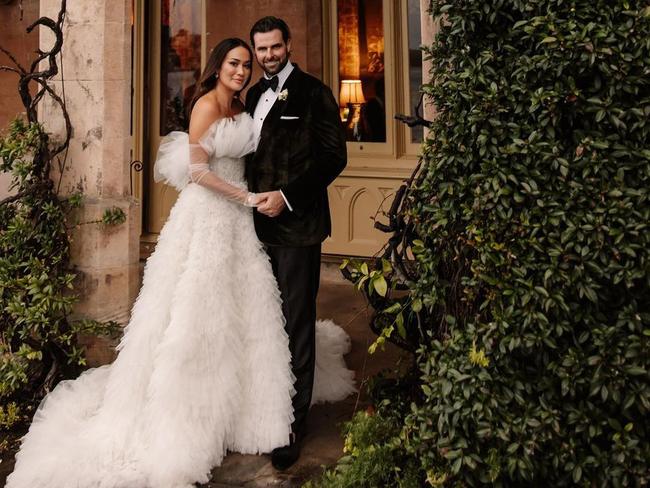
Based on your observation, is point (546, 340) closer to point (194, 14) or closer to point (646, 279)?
point (646, 279)

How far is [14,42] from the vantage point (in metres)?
8.46

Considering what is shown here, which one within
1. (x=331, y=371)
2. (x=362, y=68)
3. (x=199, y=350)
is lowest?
(x=331, y=371)

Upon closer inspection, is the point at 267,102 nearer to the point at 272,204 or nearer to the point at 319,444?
the point at 272,204

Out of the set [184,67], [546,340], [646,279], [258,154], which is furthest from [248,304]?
[184,67]

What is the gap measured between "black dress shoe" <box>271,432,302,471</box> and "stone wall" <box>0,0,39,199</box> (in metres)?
5.68

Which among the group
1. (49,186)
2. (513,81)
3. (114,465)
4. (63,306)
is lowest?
(114,465)

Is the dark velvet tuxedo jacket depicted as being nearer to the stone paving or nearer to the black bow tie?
the black bow tie

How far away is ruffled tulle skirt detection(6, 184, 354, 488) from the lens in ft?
13.0

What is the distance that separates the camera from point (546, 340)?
10.2 feet

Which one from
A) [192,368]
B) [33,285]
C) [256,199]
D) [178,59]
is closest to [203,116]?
[256,199]

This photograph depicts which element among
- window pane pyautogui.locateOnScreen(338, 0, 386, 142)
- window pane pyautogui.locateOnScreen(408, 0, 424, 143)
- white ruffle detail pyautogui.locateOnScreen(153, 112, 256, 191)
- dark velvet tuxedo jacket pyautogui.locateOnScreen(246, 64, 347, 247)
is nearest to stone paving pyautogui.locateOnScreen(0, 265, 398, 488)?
dark velvet tuxedo jacket pyautogui.locateOnScreen(246, 64, 347, 247)

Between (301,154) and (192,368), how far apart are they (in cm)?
123

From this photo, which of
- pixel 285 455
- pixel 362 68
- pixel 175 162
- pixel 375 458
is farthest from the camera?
pixel 362 68

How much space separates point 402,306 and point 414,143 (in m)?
3.92
